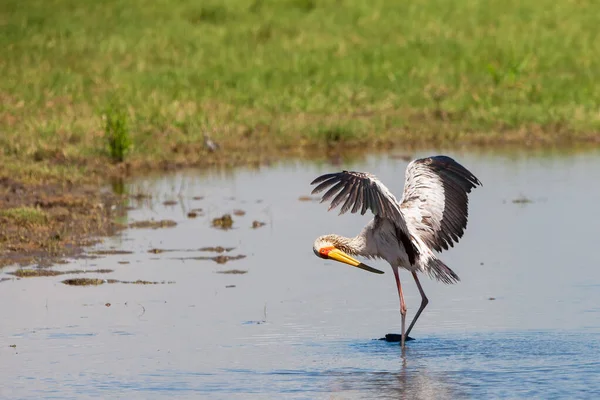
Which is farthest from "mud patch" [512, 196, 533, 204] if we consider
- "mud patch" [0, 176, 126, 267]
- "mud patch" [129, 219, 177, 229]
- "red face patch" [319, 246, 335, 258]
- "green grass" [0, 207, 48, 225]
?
"red face patch" [319, 246, 335, 258]

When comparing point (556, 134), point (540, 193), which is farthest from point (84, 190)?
point (556, 134)

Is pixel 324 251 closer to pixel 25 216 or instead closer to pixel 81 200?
pixel 25 216

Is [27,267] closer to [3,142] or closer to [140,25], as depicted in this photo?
[3,142]

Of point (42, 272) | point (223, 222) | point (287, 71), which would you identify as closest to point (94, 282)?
point (42, 272)

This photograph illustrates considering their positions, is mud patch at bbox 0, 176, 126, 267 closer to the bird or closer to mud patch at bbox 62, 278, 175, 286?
mud patch at bbox 62, 278, 175, 286

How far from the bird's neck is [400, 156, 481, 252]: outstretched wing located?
1.14ft

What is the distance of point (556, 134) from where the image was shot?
731 inches

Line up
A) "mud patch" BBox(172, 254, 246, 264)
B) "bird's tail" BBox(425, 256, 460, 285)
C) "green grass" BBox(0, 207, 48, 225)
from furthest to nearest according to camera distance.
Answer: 1. "green grass" BBox(0, 207, 48, 225)
2. "mud patch" BBox(172, 254, 246, 264)
3. "bird's tail" BBox(425, 256, 460, 285)

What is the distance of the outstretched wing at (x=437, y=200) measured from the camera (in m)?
8.61

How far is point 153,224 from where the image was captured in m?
12.5

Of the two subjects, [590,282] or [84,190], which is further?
[84,190]

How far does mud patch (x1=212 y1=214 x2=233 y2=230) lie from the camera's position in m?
12.5

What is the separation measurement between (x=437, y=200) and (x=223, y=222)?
4.23 meters

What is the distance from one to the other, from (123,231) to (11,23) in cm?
1228
